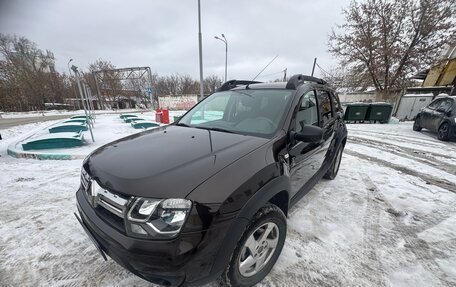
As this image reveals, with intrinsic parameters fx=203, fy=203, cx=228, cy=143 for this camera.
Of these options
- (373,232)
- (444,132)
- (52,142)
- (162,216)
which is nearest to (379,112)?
(444,132)

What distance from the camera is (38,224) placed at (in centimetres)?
260

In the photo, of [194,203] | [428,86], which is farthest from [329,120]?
[428,86]

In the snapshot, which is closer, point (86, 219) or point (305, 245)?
point (86, 219)

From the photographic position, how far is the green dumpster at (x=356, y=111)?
1329 cm

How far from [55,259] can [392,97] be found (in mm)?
21194

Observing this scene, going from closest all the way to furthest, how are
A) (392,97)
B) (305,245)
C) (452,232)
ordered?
1. (305,245)
2. (452,232)
3. (392,97)

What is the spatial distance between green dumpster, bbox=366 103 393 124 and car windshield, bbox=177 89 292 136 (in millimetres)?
13898

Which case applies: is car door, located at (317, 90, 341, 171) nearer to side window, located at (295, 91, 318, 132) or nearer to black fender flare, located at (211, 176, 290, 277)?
side window, located at (295, 91, 318, 132)

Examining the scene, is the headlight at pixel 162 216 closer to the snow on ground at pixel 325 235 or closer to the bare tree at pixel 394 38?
the snow on ground at pixel 325 235

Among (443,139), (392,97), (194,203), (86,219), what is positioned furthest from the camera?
(392,97)

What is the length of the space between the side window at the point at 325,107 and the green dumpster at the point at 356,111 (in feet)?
39.7

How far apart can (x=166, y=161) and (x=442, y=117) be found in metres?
10.8

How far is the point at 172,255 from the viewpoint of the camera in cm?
118

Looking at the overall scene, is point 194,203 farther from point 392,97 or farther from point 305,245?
point 392,97
